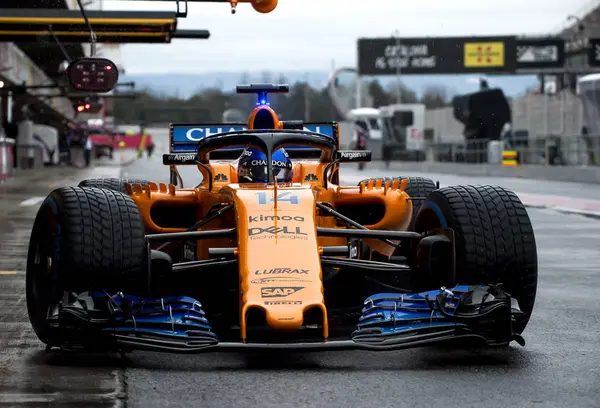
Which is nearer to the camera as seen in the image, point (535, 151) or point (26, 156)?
point (535, 151)

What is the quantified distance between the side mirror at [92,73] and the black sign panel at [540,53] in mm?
57748

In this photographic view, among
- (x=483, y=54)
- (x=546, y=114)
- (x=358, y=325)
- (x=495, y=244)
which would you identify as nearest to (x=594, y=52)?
(x=483, y=54)

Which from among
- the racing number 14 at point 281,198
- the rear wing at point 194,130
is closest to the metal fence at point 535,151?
the rear wing at point 194,130

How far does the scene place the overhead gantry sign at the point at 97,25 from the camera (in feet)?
66.9

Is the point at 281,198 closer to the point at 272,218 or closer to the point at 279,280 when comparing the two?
the point at 272,218

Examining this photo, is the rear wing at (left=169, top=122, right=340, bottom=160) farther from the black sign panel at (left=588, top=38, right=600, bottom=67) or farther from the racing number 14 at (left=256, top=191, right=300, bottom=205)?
the black sign panel at (left=588, top=38, right=600, bottom=67)

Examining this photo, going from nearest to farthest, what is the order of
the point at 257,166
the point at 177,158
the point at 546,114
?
the point at 257,166, the point at 177,158, the point at 546,114

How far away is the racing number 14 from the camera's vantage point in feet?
22.7

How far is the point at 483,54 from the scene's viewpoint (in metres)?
70.1

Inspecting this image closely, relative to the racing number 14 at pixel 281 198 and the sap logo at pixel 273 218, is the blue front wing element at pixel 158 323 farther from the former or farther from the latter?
the racing number 14 at pixel 281 198

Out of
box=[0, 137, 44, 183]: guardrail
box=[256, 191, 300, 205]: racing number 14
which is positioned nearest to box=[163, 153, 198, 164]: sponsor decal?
box=[256, 191, 300, 205]: racing number 14

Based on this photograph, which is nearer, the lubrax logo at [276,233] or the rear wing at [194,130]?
the lubrax logo at [276,233]

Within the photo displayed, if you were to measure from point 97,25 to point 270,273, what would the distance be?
1566 cm

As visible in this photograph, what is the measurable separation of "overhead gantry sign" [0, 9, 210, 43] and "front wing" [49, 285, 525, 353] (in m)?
13.8
